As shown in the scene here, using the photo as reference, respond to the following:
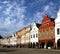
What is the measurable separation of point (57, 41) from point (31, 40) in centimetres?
2586

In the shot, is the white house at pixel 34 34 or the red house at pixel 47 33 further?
the white house at pixel 34 34

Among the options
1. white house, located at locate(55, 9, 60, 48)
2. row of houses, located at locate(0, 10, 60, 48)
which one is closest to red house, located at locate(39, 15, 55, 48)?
row of houses, located at locate(0, 10, 60, 48)

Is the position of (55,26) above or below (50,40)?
above

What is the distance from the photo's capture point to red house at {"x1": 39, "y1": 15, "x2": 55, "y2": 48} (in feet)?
237

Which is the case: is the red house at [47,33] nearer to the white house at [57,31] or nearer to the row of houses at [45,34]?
the row of houses at [45,34]

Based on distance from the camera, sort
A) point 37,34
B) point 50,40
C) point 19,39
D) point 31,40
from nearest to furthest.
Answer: point 50,40 → point 37,34 → point 31,40 → point 19,39

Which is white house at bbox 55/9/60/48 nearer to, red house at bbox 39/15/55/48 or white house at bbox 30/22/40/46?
red house at bbox 39/15/55/48

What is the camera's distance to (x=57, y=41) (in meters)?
67.9

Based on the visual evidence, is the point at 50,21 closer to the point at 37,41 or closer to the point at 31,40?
the point at 37,41

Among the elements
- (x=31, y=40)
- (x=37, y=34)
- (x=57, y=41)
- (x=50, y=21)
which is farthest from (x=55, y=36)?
(x=31, y=40)

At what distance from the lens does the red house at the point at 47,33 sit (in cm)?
7238

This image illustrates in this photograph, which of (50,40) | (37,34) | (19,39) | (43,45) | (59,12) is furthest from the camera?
(19,39)

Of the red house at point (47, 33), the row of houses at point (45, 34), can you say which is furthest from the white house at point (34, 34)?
the red house at point (47, 33)

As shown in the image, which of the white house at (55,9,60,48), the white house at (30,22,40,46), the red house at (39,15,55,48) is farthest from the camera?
the white house at (30,22,40,46)
